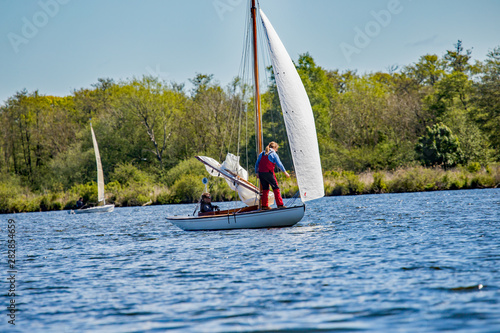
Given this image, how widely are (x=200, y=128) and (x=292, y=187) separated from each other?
80.0ft

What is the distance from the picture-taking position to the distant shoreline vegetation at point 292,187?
138 ft

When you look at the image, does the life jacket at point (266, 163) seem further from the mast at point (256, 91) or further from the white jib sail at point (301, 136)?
the mast at point (256, 91)

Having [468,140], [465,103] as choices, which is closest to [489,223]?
[468,140]

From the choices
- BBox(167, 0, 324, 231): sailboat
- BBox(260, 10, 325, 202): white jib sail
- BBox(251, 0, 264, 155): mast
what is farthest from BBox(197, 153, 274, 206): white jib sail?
BBox(260, 10, 325, 202): white jib sail

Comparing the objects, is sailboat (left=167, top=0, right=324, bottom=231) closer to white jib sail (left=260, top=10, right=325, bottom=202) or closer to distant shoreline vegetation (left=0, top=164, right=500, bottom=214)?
white jib sail (left=260, top=10, right=325, bottom=202)

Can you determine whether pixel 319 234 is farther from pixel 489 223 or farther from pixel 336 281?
pixel 336 281

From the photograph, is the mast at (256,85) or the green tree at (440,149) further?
the green tree at (440,149)

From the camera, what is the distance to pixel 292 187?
148 ft

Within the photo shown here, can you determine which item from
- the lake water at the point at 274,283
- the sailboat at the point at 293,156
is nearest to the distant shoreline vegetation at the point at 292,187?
the sailboat at the point at 293,156

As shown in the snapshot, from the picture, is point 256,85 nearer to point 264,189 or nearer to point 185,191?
point 264,189

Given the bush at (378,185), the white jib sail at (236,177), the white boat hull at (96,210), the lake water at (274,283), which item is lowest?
the lake water at (274,283)

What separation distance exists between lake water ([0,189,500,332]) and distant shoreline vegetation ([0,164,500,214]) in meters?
21.6

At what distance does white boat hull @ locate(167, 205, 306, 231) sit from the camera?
18031 millimetres

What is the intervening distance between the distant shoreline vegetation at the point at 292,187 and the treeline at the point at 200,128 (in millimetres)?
205
